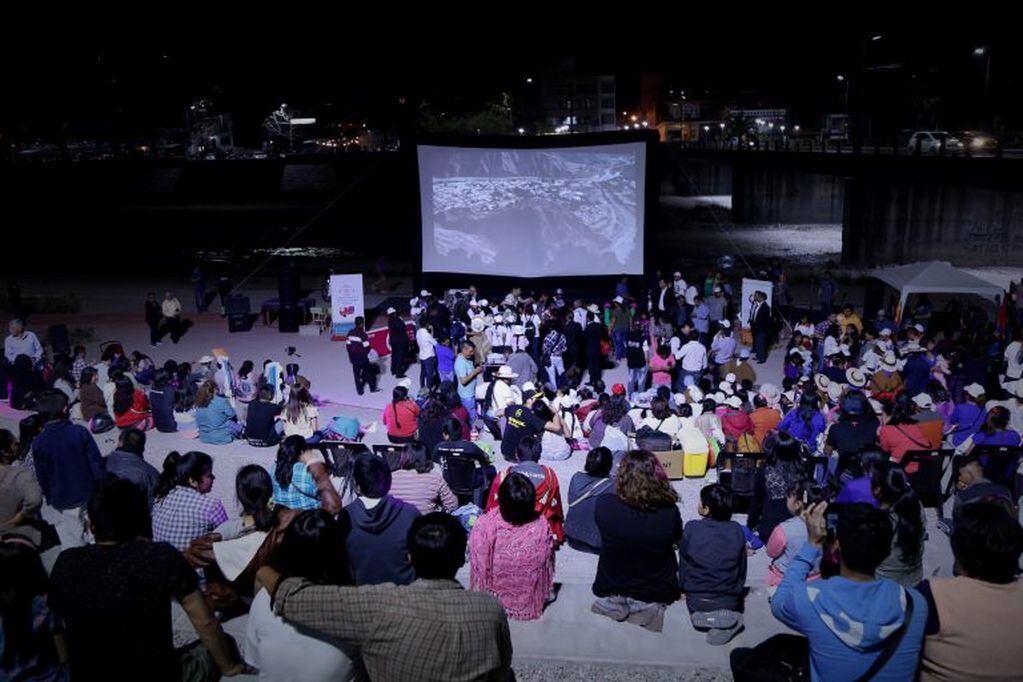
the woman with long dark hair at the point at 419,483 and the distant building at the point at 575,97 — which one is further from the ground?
the distant building at the point at 575,97

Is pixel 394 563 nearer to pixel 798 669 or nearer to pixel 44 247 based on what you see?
pixel 798 669

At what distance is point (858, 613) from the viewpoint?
3.14 metres

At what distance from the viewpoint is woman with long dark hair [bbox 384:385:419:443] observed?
9.19 metres

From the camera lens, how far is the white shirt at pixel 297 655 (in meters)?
3.11

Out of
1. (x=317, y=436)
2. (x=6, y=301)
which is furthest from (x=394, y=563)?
(x=6, y=301)

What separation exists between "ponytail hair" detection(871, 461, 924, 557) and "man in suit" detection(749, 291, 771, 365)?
8239 millimetres

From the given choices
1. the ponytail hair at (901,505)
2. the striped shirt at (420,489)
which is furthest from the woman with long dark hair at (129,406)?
the ponytail hair at (901,505)

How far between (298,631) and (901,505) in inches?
172

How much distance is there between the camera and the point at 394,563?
5176mm

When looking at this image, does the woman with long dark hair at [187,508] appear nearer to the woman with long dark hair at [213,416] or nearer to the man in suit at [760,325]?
the woman with long dark hair at [213,416]

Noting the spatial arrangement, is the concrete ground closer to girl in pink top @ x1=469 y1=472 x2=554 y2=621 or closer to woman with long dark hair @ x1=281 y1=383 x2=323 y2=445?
girl in pink top @ x1=469 y1=472 x2=554 y2=621

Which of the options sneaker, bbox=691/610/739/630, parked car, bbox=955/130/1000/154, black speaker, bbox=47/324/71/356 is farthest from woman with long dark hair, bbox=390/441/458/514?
parked car, bbox=955/130/1000/154

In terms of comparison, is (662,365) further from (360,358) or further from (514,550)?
(514,550)

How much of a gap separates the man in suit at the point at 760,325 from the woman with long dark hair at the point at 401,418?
756 centimetres
